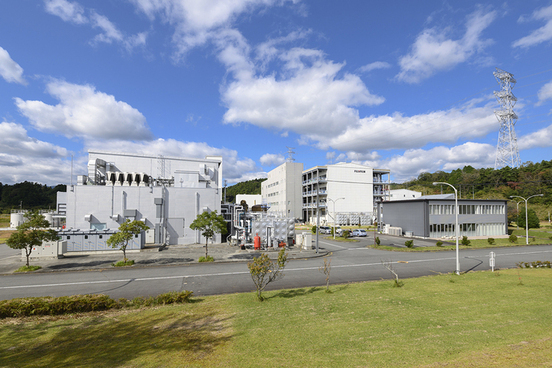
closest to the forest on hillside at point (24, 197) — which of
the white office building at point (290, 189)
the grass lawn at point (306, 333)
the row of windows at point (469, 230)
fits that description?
the white office building at point (290, 189)

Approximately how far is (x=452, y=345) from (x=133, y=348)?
9.02m

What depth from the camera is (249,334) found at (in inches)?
342

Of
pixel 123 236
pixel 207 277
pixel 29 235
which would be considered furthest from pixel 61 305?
pixel 29 235

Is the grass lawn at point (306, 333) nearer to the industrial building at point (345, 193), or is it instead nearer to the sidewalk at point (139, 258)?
the sidewalk at point (139, 258)

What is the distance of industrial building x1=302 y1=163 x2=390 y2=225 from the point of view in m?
80.4

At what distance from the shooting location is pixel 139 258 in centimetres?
2673

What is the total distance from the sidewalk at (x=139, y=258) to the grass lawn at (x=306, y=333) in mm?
13090

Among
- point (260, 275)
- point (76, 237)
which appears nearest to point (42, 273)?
point (76, 237)

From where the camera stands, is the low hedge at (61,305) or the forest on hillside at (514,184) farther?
the forest on hillside at (514,184)

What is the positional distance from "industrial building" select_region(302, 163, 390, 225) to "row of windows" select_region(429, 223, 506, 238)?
3151 centimetres

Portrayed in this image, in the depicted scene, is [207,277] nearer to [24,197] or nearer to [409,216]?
[409,216]

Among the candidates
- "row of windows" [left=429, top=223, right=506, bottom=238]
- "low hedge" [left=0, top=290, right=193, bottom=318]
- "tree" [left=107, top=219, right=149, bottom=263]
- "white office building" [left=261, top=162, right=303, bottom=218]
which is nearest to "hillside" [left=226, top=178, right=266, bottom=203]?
"white office building" [left=261, top=162, right=303, bottom=218]

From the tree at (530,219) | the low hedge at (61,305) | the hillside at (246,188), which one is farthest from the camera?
the hillside at (246,188)

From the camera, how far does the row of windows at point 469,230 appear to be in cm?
4675
